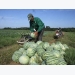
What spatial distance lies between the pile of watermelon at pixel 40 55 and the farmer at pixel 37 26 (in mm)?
938

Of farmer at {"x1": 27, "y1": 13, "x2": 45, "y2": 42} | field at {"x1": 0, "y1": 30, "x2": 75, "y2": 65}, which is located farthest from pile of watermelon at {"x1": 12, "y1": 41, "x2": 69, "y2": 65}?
farmer at {"x1": 27, "y1": 13, "x2": 45, "y2": 42}

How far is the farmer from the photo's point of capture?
23.8ft

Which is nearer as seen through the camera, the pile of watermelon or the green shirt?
the pile of watermelon

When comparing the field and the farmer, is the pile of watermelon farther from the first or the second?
the farmer

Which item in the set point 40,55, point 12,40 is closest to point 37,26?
point 12,40

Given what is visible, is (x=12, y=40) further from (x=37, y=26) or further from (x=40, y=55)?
(x=40, y=55)

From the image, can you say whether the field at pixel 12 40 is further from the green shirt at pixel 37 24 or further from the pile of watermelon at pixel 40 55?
the pile of watermelon at pixel 40 55

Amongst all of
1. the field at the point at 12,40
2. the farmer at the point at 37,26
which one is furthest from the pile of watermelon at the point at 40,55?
the farmer at the point at 37,26

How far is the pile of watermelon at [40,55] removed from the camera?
5914 mm

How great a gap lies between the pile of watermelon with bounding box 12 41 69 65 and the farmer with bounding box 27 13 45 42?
0.94 m
